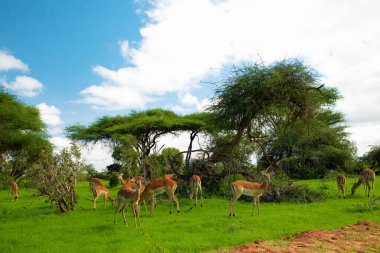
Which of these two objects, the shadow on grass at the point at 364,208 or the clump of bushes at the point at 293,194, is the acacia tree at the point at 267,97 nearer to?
the clump of bushes at the point at 293,194

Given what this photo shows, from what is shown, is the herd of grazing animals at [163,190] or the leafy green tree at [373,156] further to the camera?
the leafy green tree at [373,156]

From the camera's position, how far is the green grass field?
8321 millimetres

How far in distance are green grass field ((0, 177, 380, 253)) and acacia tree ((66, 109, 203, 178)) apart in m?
10.5

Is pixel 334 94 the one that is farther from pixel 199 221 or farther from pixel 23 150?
pixel 23 150

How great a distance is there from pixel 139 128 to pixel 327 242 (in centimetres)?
1814

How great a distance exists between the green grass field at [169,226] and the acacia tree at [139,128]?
1053cm

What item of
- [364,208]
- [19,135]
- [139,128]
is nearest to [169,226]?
[364,208]

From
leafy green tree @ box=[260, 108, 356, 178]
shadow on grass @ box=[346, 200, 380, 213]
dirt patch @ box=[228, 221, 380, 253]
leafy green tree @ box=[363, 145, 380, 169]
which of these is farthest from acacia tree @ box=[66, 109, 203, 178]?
leafy green tree @ box=[363, 145, 380, 169]

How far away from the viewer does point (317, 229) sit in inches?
397

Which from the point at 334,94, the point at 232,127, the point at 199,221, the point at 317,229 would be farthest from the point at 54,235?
the point at 334,94

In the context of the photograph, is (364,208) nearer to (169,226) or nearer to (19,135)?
(169,226)

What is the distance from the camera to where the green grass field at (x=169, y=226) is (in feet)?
27.3

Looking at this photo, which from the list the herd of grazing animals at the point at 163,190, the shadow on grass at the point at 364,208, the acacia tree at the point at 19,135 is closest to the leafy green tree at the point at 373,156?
the herd of grazing animals at the point at 163,190

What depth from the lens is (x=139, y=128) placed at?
25594 mm
